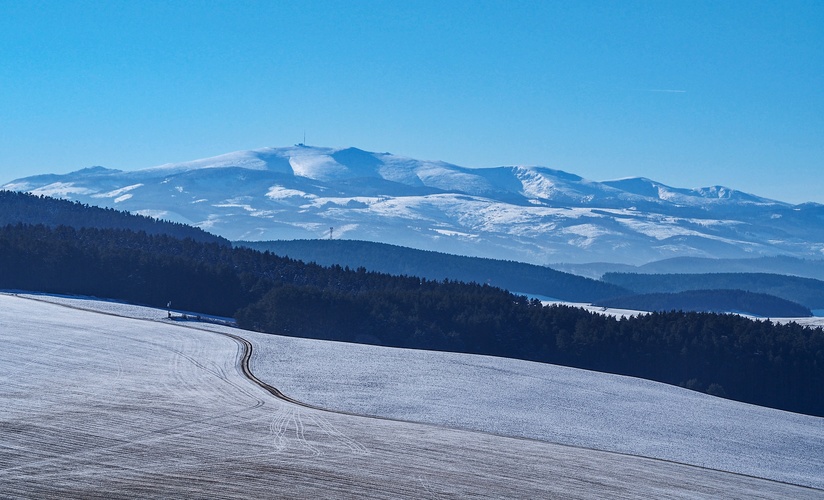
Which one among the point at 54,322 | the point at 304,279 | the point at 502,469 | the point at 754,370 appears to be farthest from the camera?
the point at 304,279

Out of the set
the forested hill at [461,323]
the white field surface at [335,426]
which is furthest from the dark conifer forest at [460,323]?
the white field surface at [335,426]

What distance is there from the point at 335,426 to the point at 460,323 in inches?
3103

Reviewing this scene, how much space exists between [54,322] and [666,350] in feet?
229

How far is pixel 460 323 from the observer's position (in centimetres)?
11212

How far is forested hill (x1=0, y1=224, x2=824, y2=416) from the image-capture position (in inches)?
4107

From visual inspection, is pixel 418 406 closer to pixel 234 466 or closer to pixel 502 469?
pixel 502 469

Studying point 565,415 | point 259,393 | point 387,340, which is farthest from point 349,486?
point 387,340

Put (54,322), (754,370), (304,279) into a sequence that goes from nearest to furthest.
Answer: (54,322) < (754,370) < (304,279)

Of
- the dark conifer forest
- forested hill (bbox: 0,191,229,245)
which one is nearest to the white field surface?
the dark conifer forest

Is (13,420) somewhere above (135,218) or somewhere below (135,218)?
below

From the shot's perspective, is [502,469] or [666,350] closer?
[502,469]

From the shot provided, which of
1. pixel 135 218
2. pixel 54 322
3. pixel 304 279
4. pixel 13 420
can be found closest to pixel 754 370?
pixel 304 279

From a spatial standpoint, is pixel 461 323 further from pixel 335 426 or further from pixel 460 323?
pixel 335 426

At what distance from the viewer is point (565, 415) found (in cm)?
4444
